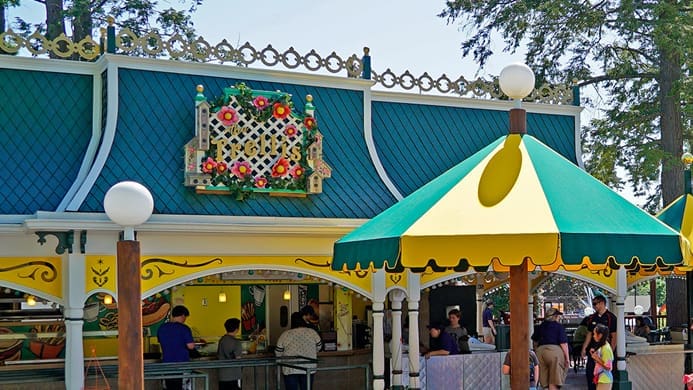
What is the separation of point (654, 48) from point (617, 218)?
1540 centimetres

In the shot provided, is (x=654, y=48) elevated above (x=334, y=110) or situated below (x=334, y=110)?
above

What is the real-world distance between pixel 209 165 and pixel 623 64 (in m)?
12.7

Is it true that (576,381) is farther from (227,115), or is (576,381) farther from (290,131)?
(227,115)

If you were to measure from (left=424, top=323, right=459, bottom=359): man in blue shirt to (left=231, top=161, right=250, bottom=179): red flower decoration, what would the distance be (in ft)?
10.9

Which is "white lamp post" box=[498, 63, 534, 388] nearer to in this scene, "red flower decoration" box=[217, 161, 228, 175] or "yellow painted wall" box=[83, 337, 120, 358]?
"red flower decoration" box=[217, 161, 228, 175]

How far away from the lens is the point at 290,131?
11.6m

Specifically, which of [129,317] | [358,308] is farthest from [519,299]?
[358,308]

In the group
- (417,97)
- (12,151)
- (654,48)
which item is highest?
(654,48)

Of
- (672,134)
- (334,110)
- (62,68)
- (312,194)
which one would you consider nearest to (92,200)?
(62,68)

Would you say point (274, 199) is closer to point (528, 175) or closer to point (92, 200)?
point (92, 200)

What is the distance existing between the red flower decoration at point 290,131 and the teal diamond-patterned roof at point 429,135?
60.0 inches

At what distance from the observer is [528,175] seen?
6.91m

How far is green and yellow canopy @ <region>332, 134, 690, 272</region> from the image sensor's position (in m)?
6.30

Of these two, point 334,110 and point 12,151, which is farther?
point 334,110
